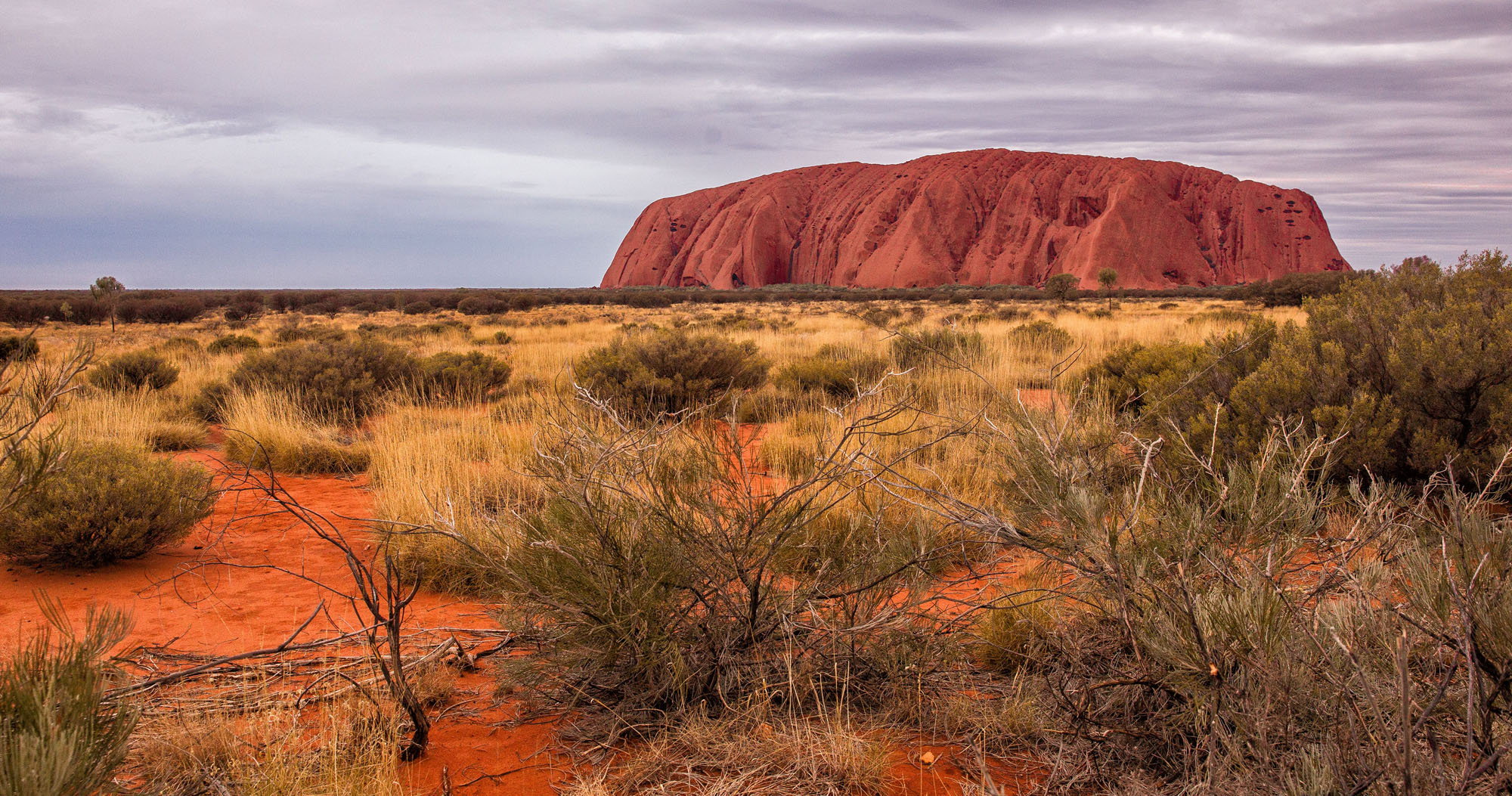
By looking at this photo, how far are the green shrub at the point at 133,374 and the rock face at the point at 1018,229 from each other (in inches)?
2819

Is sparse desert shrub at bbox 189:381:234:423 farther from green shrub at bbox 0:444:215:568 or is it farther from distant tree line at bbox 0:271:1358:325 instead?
distant tree line at bbox 0:271:1358:325

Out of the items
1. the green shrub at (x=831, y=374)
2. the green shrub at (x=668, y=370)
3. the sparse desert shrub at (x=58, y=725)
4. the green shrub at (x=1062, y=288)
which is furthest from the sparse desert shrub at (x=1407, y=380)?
the green shrub at (x=1062, y=288)

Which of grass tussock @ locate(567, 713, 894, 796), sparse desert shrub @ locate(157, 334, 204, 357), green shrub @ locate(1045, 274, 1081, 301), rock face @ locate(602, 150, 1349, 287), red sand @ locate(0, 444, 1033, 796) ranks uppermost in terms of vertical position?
rock face @ locate(602, 150, 1349, 287)

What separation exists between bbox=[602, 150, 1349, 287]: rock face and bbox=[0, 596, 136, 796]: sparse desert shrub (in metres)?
76.8

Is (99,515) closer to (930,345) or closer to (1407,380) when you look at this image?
(1407,380)

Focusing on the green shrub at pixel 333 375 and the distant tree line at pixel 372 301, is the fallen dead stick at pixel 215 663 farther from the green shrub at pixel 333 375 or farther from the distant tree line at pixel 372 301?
the distant tree line at pixel 372 301

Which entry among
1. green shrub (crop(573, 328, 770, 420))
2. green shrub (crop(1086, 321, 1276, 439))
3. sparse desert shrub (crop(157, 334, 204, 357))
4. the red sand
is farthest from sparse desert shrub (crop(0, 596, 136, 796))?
sparse desert shrub (crop(157, 334, 204, 357))

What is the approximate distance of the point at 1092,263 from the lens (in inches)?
2835

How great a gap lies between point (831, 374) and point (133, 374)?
32.2 ft

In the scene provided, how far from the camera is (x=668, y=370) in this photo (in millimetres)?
8953

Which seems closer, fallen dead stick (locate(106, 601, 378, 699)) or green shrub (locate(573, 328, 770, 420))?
fallen dead stick (locate(106, 601, 378, 699))

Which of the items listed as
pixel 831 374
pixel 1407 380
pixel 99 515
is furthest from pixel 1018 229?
pixel 99 515

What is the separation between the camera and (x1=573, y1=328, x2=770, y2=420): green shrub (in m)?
8.27

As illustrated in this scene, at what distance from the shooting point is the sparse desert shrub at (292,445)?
7091 mm
